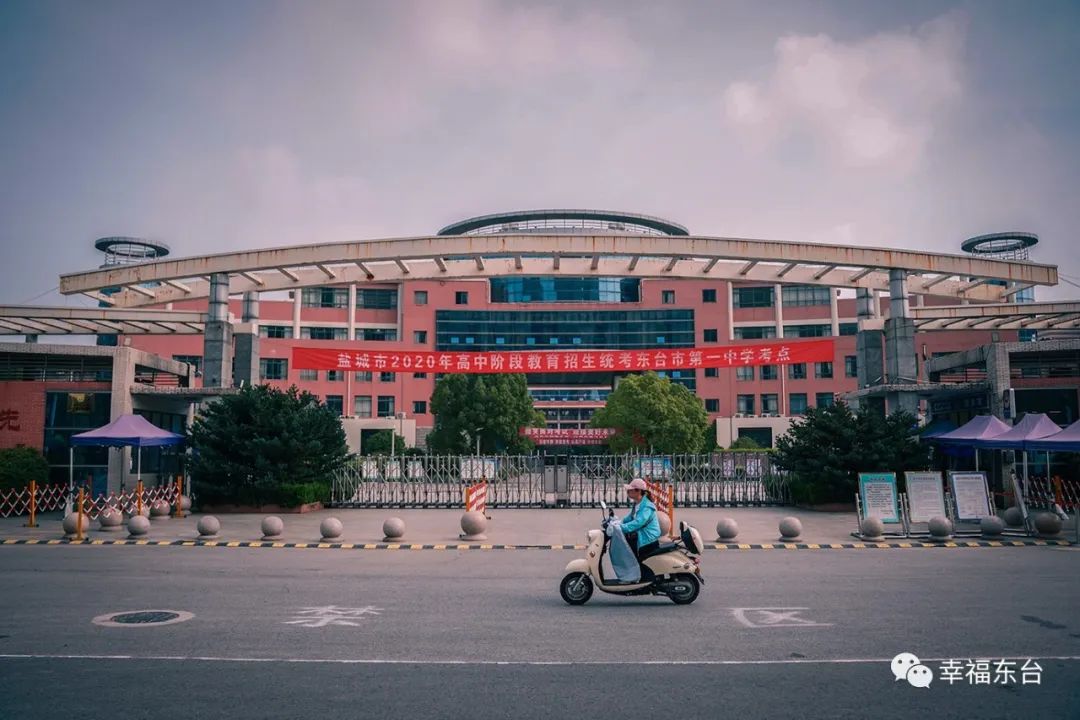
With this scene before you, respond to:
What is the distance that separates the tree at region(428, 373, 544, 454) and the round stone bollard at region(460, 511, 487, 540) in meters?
35.5

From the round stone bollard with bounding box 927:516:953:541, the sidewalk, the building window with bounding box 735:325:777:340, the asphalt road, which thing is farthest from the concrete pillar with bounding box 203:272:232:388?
the building window with bounding box 735:325:777:340

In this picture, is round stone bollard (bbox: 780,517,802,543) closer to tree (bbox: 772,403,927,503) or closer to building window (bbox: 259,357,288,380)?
tree (bbox: 772,403,927,503)

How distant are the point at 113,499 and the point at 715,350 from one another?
19.3 m

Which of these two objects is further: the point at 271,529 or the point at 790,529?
the point at 271,529

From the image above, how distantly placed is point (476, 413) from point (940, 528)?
39.4 metres

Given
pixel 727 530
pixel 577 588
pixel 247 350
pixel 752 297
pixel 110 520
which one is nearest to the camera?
pixel 577 588

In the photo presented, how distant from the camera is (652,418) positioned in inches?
2147

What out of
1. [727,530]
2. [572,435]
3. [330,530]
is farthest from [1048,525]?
[572,435]

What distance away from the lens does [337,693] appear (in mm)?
6926

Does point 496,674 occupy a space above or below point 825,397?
below

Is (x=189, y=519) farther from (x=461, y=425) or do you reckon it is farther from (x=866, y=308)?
(x=461, y=425)

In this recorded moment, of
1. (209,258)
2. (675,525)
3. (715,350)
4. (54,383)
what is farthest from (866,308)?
(54,383)

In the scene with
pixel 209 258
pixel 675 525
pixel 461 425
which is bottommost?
pixel 675 525

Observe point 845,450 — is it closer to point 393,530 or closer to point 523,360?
point 523,360
